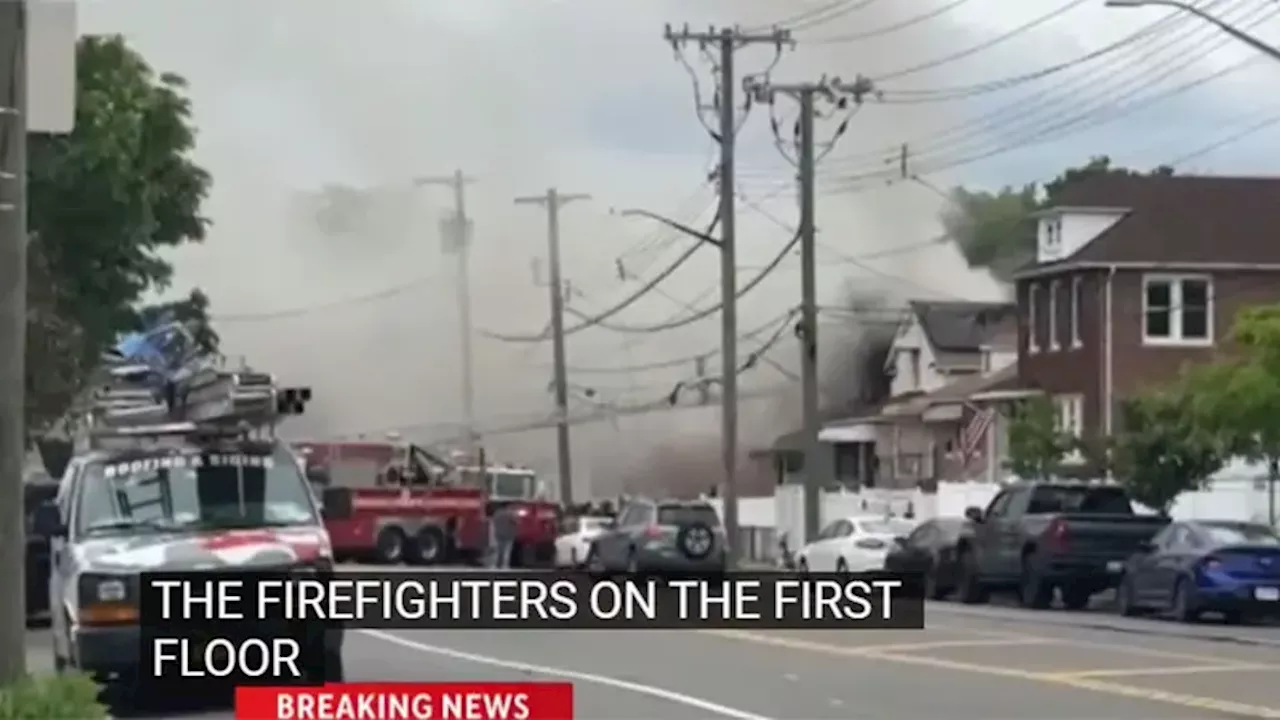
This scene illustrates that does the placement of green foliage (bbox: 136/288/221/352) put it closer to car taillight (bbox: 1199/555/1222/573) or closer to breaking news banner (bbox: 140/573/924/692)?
breaking news banner (bbox: 140/573/924/692)

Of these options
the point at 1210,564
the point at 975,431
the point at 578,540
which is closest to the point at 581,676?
the point at 1210,564

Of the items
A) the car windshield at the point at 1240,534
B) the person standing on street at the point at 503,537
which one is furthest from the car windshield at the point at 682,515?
the car windshield at the point at 1240,534

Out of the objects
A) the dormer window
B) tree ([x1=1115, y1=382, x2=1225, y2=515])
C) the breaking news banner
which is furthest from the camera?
the dormer window

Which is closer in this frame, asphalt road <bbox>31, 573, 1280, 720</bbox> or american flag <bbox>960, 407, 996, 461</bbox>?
asphalt road <bbox>31, 573, 1280, 720</bbox>

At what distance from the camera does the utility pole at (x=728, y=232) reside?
51.2 meters

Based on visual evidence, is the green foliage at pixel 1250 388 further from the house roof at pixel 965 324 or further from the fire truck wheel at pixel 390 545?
the house roof at pixel 965 324

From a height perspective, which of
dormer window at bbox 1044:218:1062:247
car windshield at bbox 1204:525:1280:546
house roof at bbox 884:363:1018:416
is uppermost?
dormer window at bbox 1044:218:1062:247

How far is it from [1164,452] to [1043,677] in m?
23.4

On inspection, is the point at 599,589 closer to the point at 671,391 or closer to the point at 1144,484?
the point at 1144,484

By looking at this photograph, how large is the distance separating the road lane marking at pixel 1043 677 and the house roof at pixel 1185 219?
33.3m

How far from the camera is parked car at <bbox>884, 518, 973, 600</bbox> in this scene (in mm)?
40719

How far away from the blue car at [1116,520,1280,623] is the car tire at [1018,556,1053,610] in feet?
10.3

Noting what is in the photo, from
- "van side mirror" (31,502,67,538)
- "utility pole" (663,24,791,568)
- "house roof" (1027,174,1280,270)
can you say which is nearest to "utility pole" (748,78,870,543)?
"utility pole" (663,24,791,568)

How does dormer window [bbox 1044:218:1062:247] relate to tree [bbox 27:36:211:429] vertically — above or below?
above
